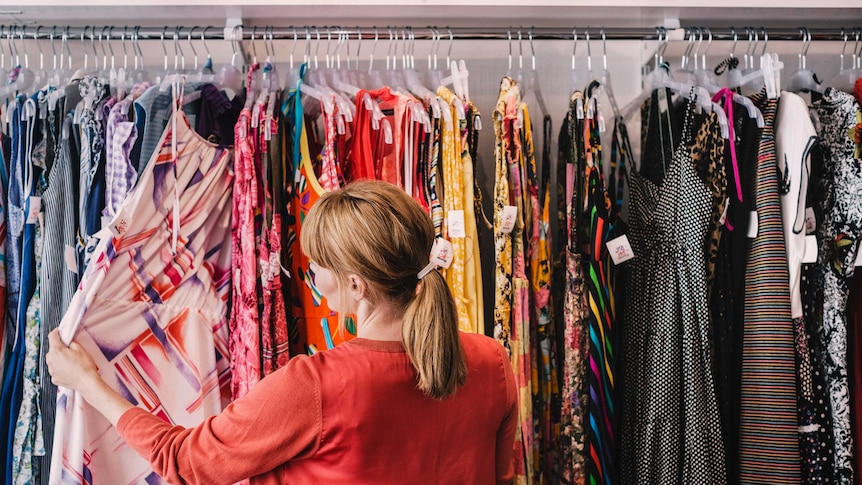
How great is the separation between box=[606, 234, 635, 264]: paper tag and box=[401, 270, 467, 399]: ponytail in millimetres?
701

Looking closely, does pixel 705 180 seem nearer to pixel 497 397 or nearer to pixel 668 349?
pixel 668 349

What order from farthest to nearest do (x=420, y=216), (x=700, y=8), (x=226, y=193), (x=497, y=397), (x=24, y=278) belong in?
(x=700, y=8)
(x=226, y=193)
(x=24, y=278)
(x=497, y=397)
(x=420, y=216)

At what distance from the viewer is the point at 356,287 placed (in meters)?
1.19

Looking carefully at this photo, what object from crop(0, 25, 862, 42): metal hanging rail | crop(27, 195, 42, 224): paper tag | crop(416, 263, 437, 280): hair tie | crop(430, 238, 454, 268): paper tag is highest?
crop(0, 25, 862, 42): metal hanging rail

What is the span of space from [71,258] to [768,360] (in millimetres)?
1651

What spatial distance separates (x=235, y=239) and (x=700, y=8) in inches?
53.0

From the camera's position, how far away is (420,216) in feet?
3.99

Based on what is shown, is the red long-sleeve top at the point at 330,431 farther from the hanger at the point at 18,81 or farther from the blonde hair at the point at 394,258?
the hanger at the point at 18,81

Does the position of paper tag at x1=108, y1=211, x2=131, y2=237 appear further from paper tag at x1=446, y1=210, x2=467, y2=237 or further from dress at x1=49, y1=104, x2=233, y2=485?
paper tag at x1=446, y1=210, x2=467, y2=237

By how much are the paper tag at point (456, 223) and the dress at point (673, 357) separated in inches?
19.1

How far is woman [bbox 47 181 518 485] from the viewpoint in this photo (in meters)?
1.15

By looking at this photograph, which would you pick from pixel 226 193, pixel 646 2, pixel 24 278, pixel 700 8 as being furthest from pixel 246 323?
pixel 700 8

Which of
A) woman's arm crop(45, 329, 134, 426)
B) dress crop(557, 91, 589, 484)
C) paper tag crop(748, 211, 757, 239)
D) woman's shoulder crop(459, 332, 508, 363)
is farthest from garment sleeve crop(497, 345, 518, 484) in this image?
paper tag crop(748, 211, 757, 239)

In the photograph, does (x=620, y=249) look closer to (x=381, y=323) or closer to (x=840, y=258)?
(x=840, y=258)
